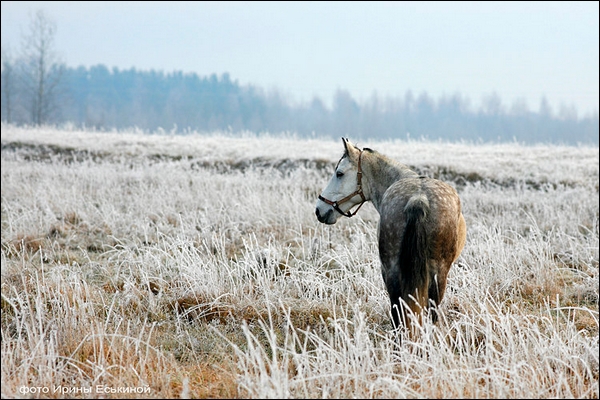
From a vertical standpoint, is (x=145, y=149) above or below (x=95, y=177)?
above

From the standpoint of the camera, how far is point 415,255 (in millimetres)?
3529

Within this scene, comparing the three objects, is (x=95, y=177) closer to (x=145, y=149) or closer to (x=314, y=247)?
(x=145, y=149)

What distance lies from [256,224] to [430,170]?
24.2ft

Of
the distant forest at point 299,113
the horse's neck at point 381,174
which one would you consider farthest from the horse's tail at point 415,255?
the distant forest at point 299,113

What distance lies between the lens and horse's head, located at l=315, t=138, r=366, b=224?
15.9ft

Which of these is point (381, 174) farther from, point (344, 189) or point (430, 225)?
point (430, 225)

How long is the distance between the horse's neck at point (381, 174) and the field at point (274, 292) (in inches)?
39.6

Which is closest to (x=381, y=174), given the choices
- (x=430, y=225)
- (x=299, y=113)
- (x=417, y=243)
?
(x=430, y=225)

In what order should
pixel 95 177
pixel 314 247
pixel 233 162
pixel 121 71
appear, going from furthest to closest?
pixel 121 71
pixel 233 162
pixel 95 177
pixel 314 247

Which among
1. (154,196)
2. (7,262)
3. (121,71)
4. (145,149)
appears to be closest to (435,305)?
(7,262)

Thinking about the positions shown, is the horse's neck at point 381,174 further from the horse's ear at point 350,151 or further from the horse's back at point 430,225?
the horse's back at point 430,225

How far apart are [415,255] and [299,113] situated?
372 feet

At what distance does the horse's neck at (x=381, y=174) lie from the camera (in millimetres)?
4613

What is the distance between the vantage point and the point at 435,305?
12.1ft
